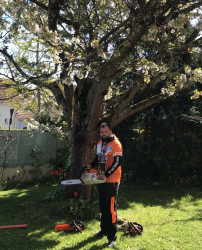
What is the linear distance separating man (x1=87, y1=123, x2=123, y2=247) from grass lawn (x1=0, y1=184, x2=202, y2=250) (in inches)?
9.6

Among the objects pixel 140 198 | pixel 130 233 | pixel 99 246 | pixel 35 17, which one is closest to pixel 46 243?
pixel 99 246

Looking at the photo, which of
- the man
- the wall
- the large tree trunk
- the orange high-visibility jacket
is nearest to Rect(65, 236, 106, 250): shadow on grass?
the man

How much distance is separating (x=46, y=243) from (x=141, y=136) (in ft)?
21.0

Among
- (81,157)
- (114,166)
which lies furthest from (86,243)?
(81,157)

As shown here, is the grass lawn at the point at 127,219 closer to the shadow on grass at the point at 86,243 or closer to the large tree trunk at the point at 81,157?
the shadow on grass at the point at 86,243

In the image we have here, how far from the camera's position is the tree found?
4211mm

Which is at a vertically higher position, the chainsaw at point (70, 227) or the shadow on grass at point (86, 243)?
the chainsaw at point (70, 227)

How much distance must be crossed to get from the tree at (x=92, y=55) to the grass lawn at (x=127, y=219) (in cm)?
143

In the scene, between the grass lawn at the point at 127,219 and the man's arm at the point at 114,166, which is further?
the grass lawn at the point at 127,219

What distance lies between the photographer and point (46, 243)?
12.6 ft

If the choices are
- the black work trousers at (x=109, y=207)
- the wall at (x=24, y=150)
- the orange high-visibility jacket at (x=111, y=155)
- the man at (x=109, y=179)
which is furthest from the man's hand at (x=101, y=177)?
the wall at (x=24, y=150)

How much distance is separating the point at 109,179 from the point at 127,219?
5.79ft

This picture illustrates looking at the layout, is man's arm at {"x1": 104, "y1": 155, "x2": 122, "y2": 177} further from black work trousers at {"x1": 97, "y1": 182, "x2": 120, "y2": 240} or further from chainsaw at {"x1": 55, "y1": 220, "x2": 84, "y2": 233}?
chainsaw at {"x1": 55, "y1": 220, "x2": 84, "y2": 233}

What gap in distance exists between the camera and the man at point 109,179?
12.3 feet
